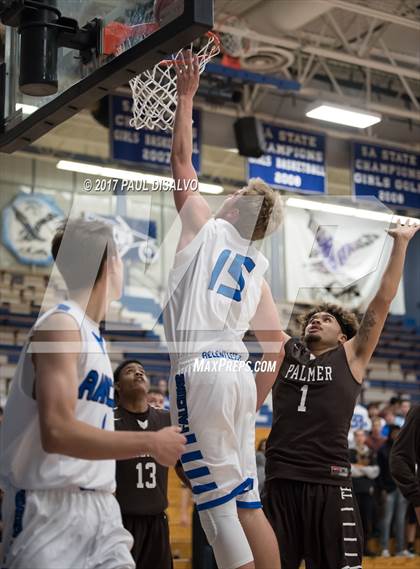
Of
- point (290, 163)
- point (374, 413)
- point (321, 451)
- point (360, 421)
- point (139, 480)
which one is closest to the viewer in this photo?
point (321, 451)

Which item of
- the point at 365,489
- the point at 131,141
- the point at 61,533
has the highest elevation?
the point at 131,141

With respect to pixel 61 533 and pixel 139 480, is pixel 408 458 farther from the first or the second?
pixel 61 533

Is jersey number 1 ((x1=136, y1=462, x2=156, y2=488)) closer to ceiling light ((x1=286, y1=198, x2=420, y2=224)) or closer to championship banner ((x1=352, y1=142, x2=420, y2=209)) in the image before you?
ceiling light ((x1=286, y1=198, x2=420, y2=224))

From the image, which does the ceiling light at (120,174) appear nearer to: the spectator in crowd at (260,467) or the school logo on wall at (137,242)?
the school logo on wall at (137,242)

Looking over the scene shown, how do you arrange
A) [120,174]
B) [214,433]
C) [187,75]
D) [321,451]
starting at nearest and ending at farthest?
[214,433]
[187,75]
[321,451]
[120,174]

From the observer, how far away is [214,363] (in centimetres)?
415

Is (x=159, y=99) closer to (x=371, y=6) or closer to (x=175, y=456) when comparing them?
(x=175, y=456)

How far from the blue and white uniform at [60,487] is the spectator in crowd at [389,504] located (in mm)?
10289

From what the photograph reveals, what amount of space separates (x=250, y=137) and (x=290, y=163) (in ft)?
2.80

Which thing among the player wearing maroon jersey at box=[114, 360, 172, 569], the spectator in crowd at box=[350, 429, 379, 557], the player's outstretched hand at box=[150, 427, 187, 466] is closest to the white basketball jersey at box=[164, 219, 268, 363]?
the player's outstretched hand at box=[150, 427, 187, 466]

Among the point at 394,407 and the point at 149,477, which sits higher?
the point at 394,407

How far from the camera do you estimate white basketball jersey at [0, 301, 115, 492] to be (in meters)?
3.17

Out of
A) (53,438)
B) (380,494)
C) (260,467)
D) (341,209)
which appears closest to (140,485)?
(53,438)

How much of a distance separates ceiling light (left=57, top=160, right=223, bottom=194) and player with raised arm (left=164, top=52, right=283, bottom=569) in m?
0.57
